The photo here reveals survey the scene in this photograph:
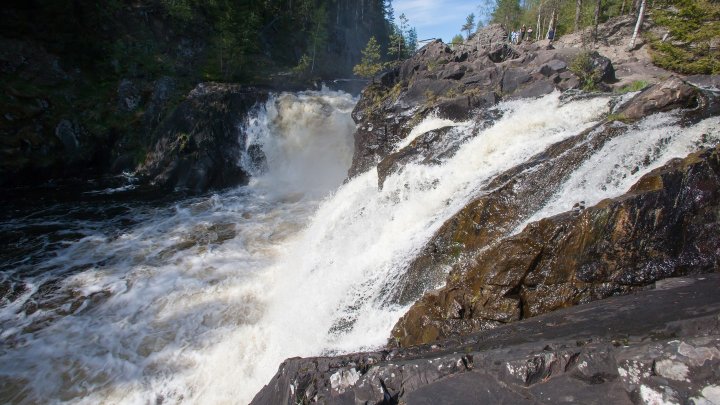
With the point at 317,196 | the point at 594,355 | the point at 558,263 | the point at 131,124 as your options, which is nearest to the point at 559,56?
the point at 317,196

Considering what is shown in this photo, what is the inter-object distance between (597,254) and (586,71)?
1224 cm

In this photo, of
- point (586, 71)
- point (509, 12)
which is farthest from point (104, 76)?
point (509, 12)

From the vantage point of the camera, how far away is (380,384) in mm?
3938

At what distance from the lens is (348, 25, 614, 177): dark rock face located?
14586 mm

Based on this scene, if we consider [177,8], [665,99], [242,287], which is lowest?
[242,287]

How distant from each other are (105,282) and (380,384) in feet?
30.7

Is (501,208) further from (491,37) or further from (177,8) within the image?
(177,8)

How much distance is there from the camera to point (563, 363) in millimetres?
3391

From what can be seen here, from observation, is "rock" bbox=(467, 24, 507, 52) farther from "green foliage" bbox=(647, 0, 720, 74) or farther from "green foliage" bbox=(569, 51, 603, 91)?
"green foliage" bbox=(569, 51, 603, 91)

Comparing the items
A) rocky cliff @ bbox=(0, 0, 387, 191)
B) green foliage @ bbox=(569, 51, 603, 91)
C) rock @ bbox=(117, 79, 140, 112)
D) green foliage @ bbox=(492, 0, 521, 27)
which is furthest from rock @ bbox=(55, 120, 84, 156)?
green foliage @ bbox=(492, 0, 521, 27)

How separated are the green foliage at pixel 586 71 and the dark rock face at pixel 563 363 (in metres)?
11.9

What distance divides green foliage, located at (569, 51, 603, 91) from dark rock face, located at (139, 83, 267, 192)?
1557 cm

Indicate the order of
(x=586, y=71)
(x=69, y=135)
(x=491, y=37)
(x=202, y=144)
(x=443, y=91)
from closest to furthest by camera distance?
(x=586, y=71) → (x=443, y=91) → (x=69, y=135) → (x=202, y=144) → (x=491, y=37)

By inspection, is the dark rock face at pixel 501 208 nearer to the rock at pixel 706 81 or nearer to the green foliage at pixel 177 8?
the rock at pixel 706 81
